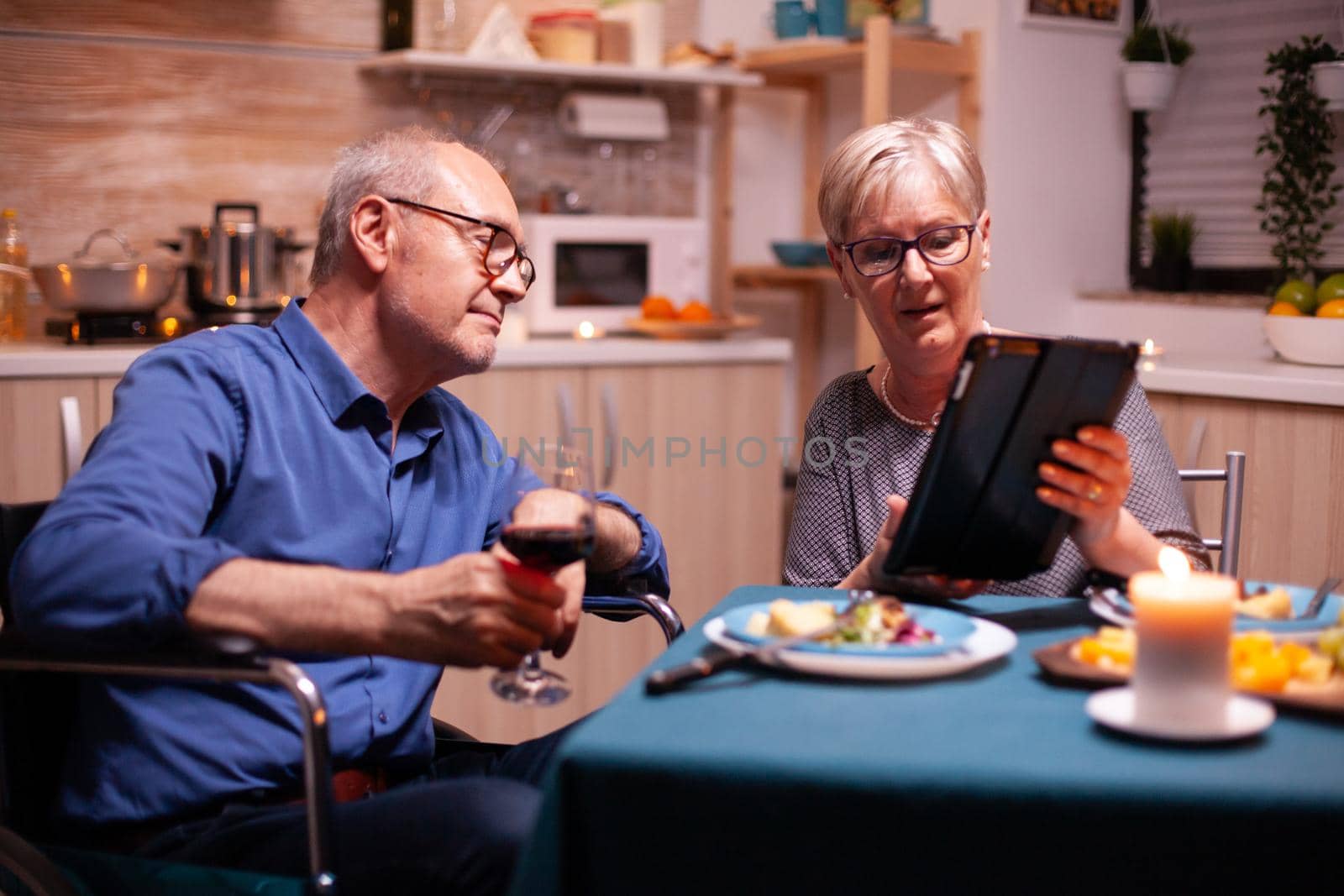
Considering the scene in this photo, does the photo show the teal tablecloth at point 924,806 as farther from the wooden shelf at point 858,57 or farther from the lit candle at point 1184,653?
the wooden shelf at point 858,57

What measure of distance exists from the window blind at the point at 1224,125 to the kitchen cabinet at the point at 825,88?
2.00ft

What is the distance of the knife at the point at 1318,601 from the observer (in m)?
1.32

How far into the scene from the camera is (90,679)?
4.91ft

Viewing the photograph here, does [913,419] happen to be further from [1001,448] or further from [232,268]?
[232,268]

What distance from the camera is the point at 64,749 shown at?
1.51 meters

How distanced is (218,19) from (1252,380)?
2.65m

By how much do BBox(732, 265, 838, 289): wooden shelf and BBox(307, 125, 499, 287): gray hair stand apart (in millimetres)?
2127

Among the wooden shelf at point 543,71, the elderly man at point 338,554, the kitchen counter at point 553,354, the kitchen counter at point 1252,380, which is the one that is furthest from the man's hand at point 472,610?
the wooden shelf at point 543,71

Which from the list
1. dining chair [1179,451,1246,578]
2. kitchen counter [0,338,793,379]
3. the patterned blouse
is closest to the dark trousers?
the patterned blouse

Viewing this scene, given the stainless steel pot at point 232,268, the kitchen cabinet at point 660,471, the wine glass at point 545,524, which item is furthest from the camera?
the kitchen cabinet at point 660,471

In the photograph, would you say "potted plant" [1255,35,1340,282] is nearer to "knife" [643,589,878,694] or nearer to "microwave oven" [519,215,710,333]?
"microwave oven" [519,215,710,333]

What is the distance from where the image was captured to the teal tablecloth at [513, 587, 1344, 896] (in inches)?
36.8

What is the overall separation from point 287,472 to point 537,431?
6.24ft

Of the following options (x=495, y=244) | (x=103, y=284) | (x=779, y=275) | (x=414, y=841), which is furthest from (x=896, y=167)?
(x=779, y=275)
